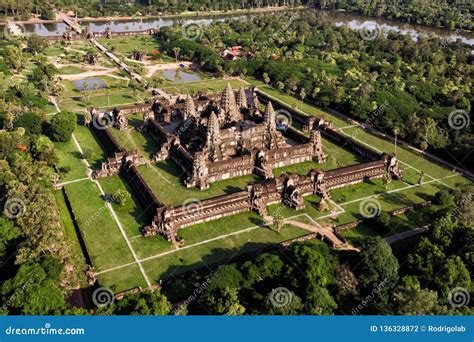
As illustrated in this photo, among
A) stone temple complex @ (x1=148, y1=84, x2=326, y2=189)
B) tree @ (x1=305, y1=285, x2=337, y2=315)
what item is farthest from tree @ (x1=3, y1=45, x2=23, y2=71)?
tree @ (x1=305, y1=285, x2=337, y2=315)

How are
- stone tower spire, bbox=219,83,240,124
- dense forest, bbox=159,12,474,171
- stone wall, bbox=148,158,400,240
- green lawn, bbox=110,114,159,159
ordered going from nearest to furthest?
stone wall, bbox=148,158,400,240
green lawn, bbox=110,114,159,159
stone tower spire, bbox=219,83,240,124
dense forest, bbox=159,12,474,171

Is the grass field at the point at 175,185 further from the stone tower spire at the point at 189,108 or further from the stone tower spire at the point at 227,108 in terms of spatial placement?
the stone tower spire at the point at 189,108

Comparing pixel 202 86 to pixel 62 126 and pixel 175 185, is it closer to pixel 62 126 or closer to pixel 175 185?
pixel 62 126

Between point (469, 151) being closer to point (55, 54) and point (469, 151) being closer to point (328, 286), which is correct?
point (328, 286)

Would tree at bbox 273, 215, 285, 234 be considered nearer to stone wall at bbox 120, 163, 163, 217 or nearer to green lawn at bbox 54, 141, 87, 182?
stone wall at bbox 120, 163, 163, 217

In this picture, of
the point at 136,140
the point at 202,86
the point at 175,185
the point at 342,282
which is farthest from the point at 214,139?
the point at 202,86

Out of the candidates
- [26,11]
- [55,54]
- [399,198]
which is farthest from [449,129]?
[26,11]

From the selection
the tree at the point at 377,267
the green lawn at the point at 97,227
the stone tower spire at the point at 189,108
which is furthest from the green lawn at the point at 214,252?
the stone tower spire at the point at 189,108

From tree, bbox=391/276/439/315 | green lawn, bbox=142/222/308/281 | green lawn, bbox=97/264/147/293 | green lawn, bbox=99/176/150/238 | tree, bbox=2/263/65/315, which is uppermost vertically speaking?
tree, bbox=2/263/65/315
